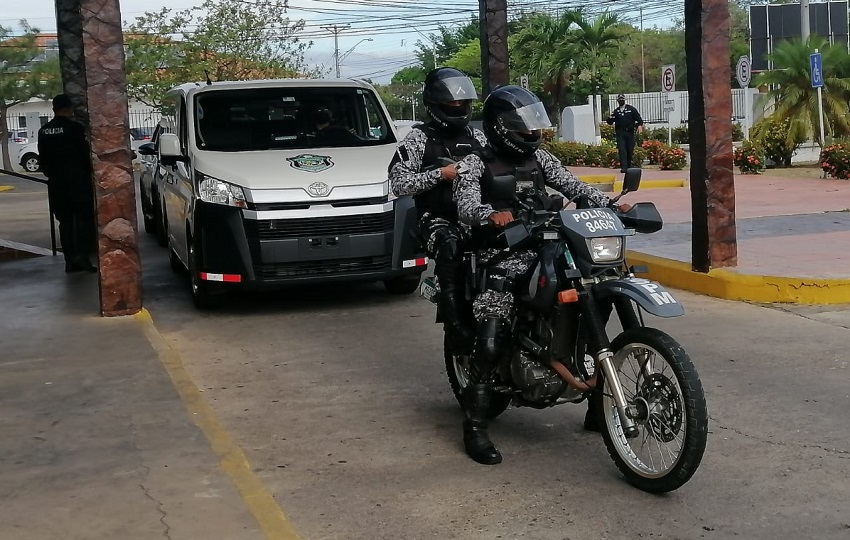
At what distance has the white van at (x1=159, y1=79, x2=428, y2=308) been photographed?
945 cm

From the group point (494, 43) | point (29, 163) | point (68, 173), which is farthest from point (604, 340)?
point (29, 163)

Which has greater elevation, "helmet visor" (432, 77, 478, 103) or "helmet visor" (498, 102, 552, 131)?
"helmet visor" (432, 77, 478, 103)

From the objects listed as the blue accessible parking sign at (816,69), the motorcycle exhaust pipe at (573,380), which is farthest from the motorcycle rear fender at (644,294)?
the blue accessible parking sign at (816,69)

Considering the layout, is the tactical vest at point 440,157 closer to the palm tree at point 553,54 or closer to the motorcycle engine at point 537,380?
the motorcycle engine at point 537,380

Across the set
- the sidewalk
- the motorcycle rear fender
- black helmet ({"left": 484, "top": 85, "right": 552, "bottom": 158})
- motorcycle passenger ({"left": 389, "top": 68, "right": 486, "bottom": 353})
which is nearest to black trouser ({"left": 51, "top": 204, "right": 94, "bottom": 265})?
the sidewalk

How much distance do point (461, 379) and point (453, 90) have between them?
61.6 inches

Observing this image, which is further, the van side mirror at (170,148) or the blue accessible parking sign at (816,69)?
the blue accessible parking sign at (816,69)

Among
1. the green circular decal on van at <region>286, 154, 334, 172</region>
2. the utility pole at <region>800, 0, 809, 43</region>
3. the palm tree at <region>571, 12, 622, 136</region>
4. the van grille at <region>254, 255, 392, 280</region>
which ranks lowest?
the van grille at <region>254, 255, 392, 280</region>

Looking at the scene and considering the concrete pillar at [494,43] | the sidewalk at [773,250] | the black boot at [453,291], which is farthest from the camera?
the concrete pillar at [494,43]

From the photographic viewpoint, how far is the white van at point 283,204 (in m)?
9.45

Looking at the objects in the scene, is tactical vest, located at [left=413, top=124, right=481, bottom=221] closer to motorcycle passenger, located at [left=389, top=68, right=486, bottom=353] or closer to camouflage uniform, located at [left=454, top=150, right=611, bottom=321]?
motorcycle passenger, located at [left=389, top=68, right=486, bottom=353]

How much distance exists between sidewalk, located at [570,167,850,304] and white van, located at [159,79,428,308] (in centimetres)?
254

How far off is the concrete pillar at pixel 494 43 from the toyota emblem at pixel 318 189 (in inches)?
205

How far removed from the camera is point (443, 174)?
18.6 ft
